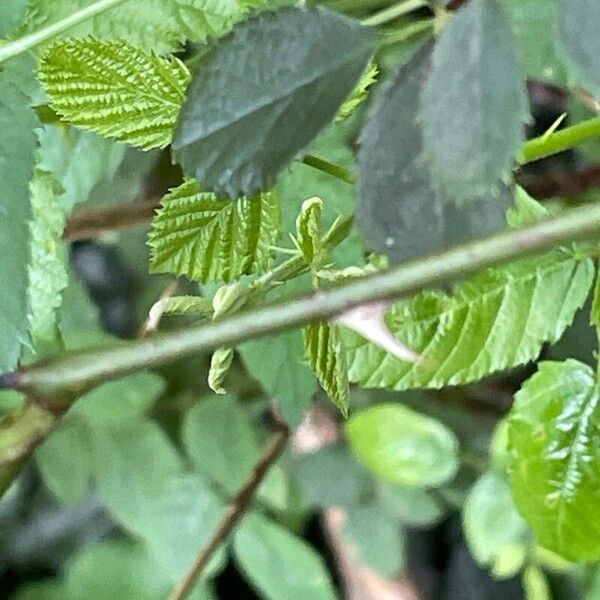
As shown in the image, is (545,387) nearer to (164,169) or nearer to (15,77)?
(15,77)

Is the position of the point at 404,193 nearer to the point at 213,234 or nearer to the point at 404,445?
the point at 213,234

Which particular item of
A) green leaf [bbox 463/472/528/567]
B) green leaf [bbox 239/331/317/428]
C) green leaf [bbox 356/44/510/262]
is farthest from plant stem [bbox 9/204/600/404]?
green leaf [bbox 463/472/528/567]

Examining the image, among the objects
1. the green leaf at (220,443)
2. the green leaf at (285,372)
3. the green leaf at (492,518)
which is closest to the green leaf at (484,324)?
the green leaf at (285,372)

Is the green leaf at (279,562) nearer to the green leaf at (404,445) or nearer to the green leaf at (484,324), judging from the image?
the green leaf at (404,445)

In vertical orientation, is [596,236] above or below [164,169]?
above

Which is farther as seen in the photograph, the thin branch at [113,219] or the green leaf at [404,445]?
the green leaf at [404,445]

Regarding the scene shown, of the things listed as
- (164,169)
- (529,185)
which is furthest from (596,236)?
(164,169)

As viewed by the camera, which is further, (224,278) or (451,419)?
(451,419)
